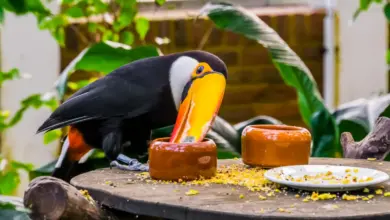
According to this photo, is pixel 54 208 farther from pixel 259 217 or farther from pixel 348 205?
pixel 348 205

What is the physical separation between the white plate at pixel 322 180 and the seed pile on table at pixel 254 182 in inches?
0.5

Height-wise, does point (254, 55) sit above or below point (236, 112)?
above

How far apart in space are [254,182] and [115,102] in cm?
40

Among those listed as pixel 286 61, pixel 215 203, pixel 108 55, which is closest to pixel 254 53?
pixel 286 61

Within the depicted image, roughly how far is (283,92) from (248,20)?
109 cm

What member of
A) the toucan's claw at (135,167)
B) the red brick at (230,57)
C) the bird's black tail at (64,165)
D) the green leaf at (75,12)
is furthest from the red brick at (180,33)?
the toucan's claw at (135,167)

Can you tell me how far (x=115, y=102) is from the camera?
159 cm

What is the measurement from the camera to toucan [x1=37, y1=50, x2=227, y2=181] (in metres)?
1.55

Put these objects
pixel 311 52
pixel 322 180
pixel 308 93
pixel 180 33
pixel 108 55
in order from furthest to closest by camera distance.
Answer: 1. pixel 311 52
2. pixel 180 33
3. pixel 308 93
4. pixel 108 55
5. pixel 322 180

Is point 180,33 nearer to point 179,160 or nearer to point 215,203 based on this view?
point 179,160

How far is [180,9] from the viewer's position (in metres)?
3.49

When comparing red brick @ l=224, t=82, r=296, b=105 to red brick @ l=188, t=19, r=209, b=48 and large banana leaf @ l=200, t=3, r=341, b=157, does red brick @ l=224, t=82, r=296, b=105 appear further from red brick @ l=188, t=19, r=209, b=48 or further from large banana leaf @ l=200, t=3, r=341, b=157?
large banana leaf @ l=200, t=3, r=341, b=157

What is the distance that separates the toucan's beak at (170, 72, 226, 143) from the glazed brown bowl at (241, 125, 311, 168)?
0.11 meters

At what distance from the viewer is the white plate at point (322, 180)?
1.24m
